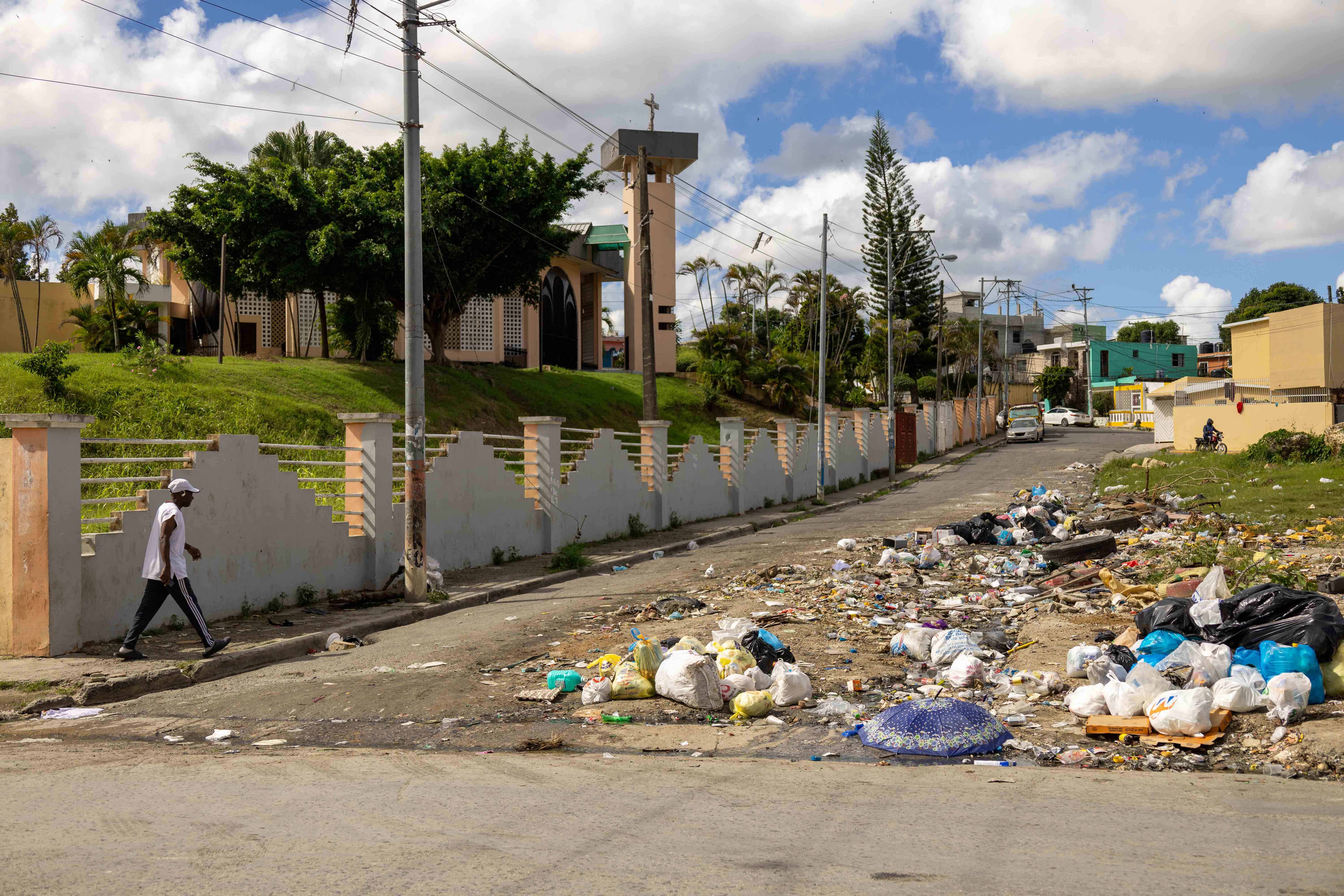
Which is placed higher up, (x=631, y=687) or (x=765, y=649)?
(x=765, y=649)

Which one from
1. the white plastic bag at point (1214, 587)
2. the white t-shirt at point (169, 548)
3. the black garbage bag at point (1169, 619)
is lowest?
the black garbage bag at point (1169, 619)

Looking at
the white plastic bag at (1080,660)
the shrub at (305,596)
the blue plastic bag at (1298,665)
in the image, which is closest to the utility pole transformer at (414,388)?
the shrub at (305,596)

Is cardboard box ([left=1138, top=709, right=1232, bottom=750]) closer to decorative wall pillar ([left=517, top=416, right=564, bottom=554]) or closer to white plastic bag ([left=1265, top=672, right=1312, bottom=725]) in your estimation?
white plastic bag ([left=1265, top=672, right=1312, bottom=725])

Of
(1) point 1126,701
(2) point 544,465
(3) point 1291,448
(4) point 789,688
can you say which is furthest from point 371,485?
(3) point 1291,448

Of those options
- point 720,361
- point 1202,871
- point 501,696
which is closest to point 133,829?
point 501,696

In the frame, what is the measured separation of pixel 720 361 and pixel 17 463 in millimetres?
39890

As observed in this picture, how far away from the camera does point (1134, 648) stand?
26.2ft

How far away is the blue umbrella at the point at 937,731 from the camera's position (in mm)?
6426

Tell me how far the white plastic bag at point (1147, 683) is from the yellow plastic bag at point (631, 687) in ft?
11.0

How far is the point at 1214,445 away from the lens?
3825 cm

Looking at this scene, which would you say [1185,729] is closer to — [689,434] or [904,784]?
[904,784]

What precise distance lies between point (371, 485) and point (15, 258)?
36115mm

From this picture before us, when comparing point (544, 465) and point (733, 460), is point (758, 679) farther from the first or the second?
Answer: point (733, 460)

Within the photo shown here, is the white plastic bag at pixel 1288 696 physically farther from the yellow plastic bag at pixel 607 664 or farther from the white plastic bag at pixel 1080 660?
the yellow plastic bag at pixel 607 664
